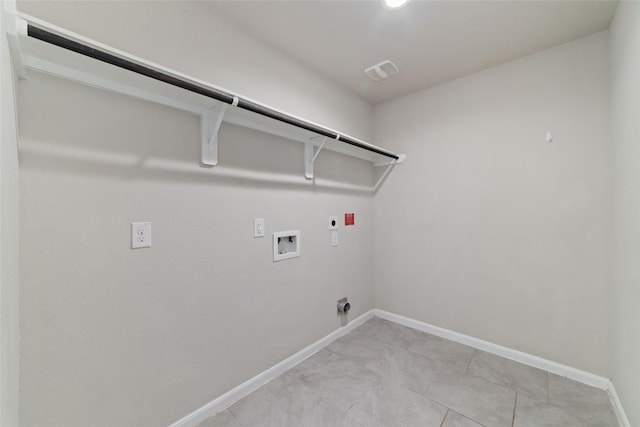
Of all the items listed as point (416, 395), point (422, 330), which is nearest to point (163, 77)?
point (416, 395)

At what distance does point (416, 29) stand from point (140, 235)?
2090 millimetres

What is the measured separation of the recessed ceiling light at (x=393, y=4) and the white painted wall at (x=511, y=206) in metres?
1.17

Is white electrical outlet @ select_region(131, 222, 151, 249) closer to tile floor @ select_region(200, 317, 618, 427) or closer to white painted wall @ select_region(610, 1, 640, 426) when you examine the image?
tile floor @ select_region(200, 317, 618, 427)

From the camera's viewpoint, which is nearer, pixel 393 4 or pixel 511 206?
pixel 393 4

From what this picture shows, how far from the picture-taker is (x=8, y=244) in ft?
2.70

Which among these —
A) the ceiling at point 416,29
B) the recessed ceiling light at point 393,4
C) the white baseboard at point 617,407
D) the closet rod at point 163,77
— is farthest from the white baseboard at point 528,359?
the recessed ceiling light at point 393,4

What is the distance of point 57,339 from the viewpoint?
106 cm

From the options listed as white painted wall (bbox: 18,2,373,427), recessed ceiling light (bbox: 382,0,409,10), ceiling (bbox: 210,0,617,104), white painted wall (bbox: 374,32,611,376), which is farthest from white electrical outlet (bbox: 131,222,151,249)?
white painted wall (bbox: 374,32,611,376)

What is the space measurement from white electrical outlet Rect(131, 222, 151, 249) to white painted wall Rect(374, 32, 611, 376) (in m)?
2.24

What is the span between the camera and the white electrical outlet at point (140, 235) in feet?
4.08

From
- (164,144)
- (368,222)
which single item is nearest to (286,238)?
(164,144)

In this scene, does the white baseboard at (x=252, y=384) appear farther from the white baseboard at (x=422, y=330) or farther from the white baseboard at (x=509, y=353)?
the white baseboard at (x=509, y=353)

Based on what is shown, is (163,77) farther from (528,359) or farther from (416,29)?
(528,359)

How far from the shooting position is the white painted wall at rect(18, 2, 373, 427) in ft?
3.40
